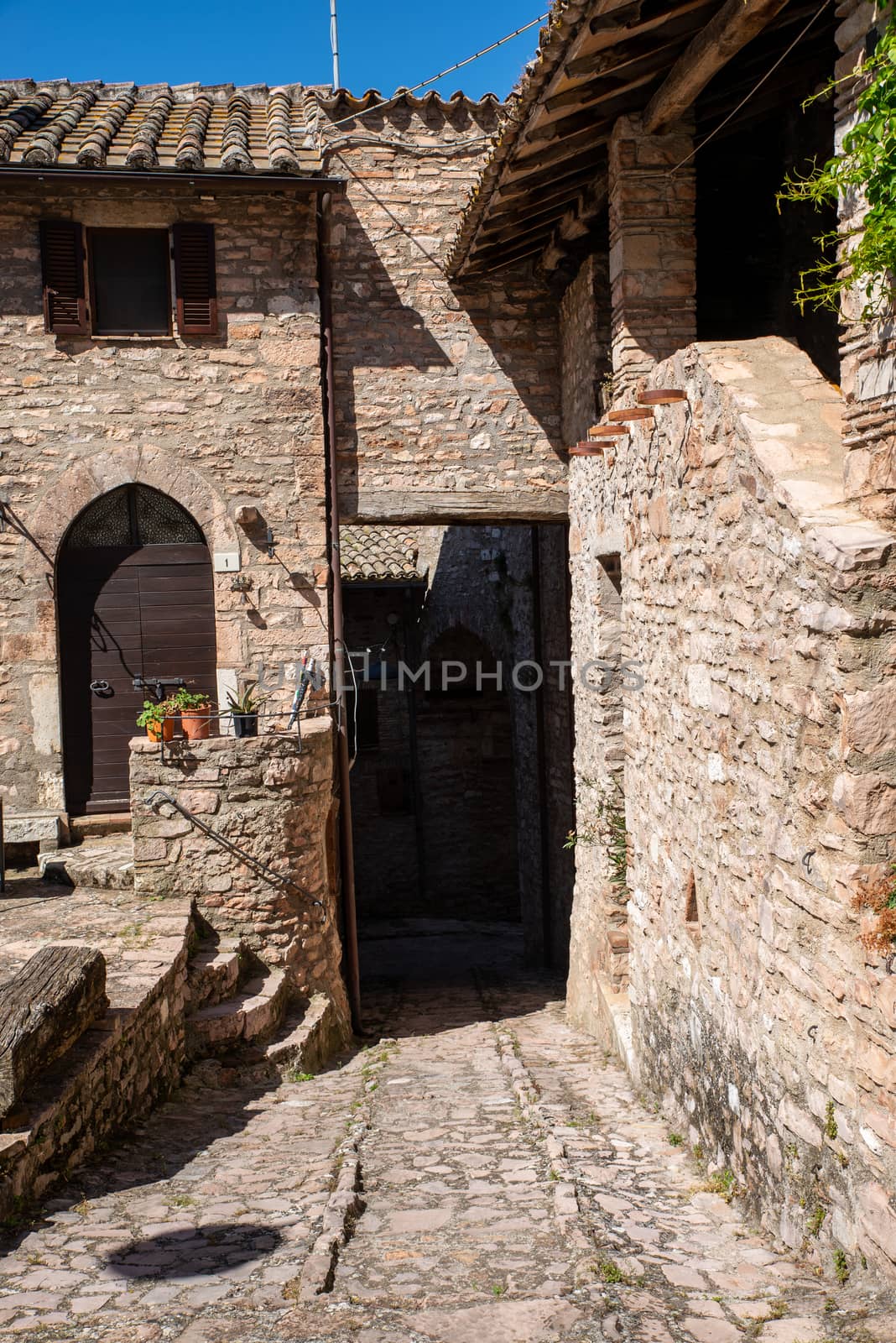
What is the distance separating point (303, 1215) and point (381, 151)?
26.1 feet

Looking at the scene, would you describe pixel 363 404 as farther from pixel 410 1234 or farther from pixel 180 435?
pixel 410 1234

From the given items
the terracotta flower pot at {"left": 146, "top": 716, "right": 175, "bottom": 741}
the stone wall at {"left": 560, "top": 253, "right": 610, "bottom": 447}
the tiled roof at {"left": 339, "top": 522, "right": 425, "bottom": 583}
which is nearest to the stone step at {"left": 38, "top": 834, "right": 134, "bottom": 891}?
the terracotta flower pot at {"left": 146, "top": 716, "right": 175, "bottom": 741}

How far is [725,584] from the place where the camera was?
14.6 feet

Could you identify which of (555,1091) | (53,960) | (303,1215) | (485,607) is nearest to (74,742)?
(53,960)

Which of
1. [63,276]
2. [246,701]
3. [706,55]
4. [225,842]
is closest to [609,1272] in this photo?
[225,842]

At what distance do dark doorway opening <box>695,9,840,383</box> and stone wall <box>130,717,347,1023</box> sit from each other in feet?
15.9

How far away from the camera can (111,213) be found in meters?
8.79

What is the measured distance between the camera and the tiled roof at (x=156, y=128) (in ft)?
27.6

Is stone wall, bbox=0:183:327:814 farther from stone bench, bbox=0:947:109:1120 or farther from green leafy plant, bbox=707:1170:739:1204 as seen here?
green leafy plant, bbox=707:1170:739:1204

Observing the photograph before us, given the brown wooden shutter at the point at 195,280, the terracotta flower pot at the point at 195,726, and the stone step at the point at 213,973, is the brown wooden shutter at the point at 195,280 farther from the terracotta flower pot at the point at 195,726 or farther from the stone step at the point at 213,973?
the stone step at the point at 213,973

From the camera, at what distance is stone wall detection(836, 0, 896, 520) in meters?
3.40

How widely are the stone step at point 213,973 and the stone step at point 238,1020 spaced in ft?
0.19

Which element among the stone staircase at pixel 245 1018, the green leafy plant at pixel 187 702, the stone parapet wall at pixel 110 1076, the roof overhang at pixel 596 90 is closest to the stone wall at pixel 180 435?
the green leafy plant at pixel 187 702

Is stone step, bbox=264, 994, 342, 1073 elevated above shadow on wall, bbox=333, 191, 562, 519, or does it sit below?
below
